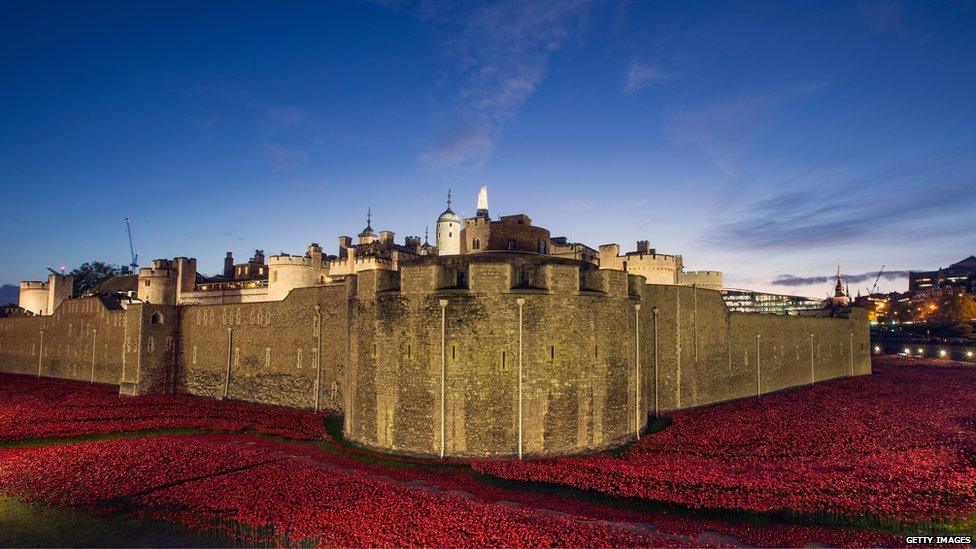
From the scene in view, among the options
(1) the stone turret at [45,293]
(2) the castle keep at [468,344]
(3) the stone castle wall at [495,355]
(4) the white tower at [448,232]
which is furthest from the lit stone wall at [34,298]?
(3) the stone castle wall at [495,355]

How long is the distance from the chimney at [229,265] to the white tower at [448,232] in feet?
121

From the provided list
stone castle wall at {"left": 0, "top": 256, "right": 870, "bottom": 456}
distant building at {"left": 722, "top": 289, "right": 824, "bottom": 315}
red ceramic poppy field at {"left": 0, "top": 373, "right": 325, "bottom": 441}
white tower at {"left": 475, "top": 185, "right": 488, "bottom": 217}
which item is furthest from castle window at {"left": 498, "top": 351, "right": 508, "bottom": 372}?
distant building at {"left": 722, "top": 289, "right": 824, "bottom": 315}

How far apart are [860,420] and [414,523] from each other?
28.2 m

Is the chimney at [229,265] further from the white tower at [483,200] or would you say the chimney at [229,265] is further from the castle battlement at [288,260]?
the white tower at [483,200]

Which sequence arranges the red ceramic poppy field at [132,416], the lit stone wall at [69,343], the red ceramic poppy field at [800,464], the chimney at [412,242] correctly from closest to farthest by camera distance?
1. the red ceramic poppy field at [800,464]
2. the red ceramic poppy field at [132,416]
3. the lit stone wall at [69,343]
4. the chimney at [412,242]

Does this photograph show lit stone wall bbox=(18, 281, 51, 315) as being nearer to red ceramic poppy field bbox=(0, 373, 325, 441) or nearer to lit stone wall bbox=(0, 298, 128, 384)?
lit stone wall bbox=(0, 298, 128, 384)

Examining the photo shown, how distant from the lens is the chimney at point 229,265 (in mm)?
78375

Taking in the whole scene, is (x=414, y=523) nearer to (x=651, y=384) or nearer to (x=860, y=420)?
(x=651, y=384)

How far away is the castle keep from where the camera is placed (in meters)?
22.7

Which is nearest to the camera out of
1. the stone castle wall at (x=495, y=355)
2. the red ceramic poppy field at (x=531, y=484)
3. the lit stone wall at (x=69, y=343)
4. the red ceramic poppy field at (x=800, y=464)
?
the red ceramic poppy field at (x=531, y=484)

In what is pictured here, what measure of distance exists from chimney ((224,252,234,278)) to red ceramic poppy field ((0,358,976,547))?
49226 millimetres

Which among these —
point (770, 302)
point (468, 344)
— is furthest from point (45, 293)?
point (770, 302)

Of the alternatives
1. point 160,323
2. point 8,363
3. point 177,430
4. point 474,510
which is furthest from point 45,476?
point 8,363

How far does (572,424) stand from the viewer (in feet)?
76.2
